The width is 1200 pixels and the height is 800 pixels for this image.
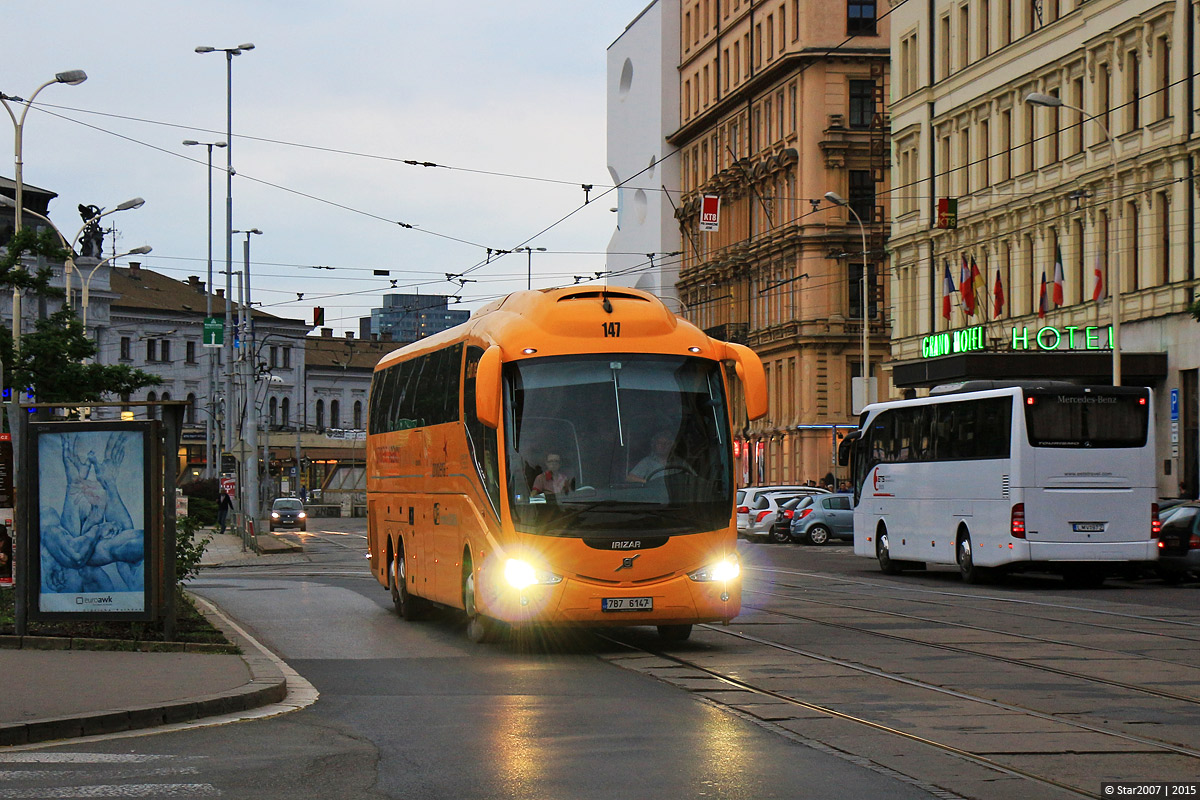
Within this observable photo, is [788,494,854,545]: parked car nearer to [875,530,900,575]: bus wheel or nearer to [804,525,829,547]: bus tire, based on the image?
[804,525,829,547]: bus tire

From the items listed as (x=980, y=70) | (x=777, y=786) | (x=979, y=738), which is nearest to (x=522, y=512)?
(x=979, y=738)

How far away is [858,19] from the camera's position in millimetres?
79938

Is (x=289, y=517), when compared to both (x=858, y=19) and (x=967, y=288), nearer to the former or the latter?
(x=858, y=19)

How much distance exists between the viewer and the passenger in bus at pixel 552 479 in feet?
56.6

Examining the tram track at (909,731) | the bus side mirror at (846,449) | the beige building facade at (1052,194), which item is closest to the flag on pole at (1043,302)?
the beige building facade at (1052,194)

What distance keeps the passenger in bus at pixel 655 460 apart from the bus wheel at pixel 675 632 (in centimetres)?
218

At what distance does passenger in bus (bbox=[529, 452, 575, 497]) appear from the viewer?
1727 centimetres

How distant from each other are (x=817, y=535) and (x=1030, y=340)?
28.2 ft

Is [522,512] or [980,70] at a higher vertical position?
[980,70]

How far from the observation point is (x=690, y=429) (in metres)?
17.7

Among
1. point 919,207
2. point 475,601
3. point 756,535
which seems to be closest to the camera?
point 475,601

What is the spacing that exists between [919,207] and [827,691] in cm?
5002

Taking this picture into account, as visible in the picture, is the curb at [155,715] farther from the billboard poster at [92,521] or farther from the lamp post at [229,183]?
the lamp post at [229,183]

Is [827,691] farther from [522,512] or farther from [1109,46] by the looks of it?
[1109,46]
